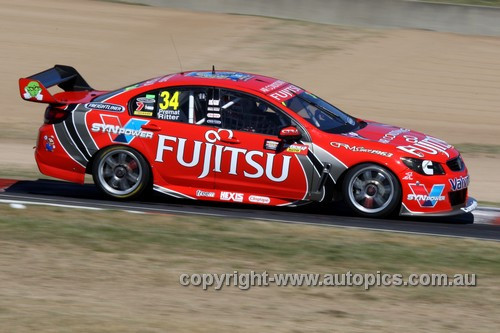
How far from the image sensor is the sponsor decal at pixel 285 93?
33.9ft

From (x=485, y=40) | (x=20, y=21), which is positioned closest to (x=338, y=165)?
(x=485, y=40)

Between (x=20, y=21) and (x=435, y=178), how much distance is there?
1713 centimetres

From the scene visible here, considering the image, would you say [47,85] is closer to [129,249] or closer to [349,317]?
[129,249]

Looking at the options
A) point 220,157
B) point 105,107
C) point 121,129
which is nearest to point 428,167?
point 220,157

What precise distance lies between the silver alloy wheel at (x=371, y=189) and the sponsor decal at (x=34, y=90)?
3.67m

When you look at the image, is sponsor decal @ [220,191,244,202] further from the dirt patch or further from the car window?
the dirt patch

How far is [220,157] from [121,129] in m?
1.19

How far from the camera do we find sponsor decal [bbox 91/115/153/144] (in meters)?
10.4

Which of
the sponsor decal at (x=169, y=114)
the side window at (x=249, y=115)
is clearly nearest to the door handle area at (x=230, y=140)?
the side window at (x=249, y=115)

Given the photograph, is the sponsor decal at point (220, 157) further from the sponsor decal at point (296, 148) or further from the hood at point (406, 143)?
the hood at point (406, 143)

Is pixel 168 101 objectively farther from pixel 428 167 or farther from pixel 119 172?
pixel 428 167

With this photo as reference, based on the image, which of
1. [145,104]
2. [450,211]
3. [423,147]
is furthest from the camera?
[145,104]

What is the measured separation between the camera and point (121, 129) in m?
10.5

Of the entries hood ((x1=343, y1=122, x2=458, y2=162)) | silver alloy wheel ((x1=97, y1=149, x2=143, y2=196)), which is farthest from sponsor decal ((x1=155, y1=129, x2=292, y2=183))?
hood ((x1=343, y1=122, x2=458, y2=162))
